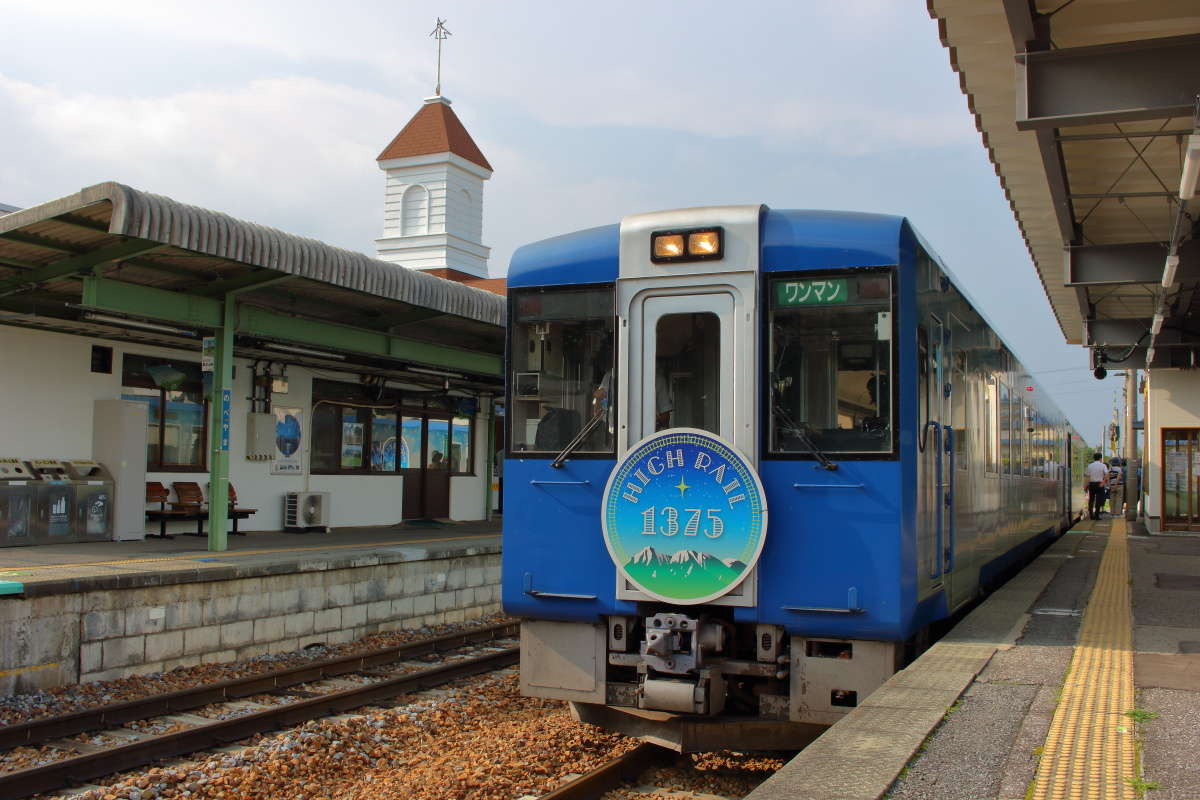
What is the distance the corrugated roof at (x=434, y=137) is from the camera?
3475 cm

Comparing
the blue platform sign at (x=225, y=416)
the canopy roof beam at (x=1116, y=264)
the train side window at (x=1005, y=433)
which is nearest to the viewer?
the train side window at (x=1005, y=433)

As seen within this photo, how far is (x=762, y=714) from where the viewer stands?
542 centimetres

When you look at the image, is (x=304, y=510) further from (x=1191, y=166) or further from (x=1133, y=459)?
(x=1133, y=459)

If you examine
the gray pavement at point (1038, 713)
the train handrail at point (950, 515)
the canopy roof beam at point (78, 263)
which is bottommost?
the gray pavement at point (1038, 713)

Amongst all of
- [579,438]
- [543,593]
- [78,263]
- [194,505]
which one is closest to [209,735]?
[543,593]

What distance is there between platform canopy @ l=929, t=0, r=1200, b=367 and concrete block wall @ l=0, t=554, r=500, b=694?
768cm

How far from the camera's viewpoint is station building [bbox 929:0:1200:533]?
Answer: 7086 millimetres

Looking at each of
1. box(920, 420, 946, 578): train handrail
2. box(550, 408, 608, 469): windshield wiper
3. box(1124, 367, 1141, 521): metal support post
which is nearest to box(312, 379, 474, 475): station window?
box(550, 408, 608, 469): windshield wiper

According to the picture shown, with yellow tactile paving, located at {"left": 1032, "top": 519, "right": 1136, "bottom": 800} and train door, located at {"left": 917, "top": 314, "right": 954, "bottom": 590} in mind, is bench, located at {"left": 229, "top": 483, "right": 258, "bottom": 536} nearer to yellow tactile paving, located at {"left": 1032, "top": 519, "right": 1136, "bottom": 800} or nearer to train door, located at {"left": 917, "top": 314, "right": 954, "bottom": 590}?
train door, located at {"left": 917, "top": 314, "right": 954, "bottom": 590}

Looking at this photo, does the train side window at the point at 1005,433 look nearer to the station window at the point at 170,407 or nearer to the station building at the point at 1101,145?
the station building at the point at 1101,145

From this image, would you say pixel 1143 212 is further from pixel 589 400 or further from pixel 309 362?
pixel 309 362

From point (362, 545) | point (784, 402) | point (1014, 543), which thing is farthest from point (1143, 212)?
point (362, 545)

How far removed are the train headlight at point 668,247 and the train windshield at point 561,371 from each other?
359mm

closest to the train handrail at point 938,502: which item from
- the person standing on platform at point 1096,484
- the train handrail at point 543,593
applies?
the train handrail at point 543,593
